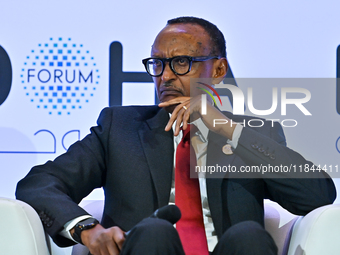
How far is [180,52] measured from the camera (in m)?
1.74

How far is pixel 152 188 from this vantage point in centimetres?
162

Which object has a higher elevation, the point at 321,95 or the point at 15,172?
the point at 321,95

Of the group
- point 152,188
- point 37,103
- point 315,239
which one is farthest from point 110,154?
point 37,103

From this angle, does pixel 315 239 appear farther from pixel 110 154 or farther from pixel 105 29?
pixel 105 29

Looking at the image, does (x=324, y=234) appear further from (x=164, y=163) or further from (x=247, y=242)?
(x=164, y=163)

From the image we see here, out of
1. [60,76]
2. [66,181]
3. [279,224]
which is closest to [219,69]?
[279,224]

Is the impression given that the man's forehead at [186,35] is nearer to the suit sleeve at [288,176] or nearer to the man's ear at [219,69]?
the man's ear at [219,69]

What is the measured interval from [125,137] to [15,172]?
3.64 feet

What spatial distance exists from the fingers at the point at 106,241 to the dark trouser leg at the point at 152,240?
0.27 feet

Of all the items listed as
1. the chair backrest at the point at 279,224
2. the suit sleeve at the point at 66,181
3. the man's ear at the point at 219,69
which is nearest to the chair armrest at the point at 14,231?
the suit sleeve at the point at 66,181

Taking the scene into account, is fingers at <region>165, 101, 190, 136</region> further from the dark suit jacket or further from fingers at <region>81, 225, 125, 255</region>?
fingers at <region>81, 225, 125, 255</region>

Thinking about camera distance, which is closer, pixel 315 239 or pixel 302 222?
pixel 315 239

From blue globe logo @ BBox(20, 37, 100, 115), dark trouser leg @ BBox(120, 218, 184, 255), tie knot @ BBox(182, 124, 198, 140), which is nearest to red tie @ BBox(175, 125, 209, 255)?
tie knot @ BBox(182, 124, 198, 140)

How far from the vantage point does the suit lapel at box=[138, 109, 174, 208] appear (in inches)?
63.1
